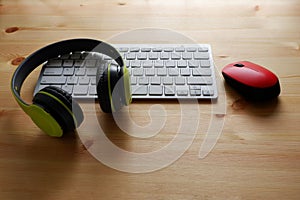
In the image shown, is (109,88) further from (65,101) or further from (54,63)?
(54,63)

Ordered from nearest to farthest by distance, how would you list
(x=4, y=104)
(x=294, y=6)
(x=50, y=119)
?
(x=50, y=119) < (x=4, y=104) < (x=294, y=6)

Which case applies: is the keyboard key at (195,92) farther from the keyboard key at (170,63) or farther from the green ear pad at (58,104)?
the green ear pad at (58,104)

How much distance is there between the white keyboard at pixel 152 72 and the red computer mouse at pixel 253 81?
37 mm

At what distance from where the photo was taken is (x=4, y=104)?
0.60m

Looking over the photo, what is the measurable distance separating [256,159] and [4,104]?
46 cm

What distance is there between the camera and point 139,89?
60cm

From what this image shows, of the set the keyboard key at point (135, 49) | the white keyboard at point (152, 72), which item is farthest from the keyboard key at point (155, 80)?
the keyboard key at point (135, 49)

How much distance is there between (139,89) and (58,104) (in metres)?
0.17

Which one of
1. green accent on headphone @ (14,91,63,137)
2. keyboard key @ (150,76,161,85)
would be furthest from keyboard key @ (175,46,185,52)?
green accent on headphone @ (14,91,63,137)

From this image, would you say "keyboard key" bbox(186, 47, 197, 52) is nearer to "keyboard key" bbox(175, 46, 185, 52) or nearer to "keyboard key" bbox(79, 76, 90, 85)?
"keyboard key" bbox(175, 46, 185, 52)

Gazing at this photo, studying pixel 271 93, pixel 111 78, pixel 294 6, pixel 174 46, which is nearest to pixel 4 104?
pixel 111 78

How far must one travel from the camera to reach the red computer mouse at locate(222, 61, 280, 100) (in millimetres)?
558

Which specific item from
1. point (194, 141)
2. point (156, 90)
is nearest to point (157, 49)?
point (156, 90)

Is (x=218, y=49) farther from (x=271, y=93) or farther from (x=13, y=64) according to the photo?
(x=13, y=64)
